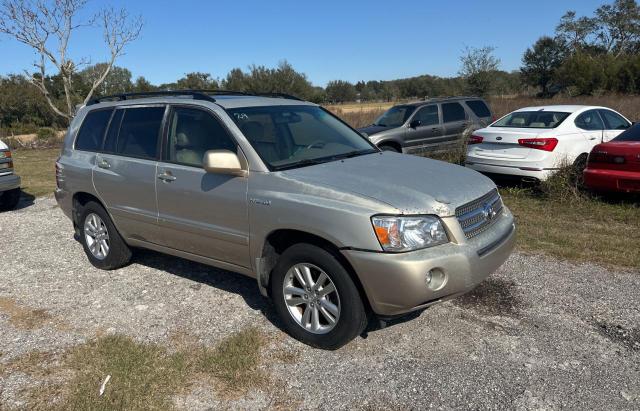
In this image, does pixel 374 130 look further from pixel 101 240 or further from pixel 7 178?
pixel 101 240

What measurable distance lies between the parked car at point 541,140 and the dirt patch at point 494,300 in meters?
4.18

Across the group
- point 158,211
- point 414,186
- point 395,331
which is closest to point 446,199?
point 414,186

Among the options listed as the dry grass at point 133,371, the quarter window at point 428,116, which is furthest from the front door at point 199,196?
the quarter window at point 428,116

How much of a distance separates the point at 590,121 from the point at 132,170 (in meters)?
7.98

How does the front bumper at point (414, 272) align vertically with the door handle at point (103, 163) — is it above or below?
below

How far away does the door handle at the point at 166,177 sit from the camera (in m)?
4.43

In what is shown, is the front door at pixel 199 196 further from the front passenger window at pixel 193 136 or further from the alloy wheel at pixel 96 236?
the alloy wheel at pixel 96 236

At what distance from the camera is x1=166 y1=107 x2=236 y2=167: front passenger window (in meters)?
4.24

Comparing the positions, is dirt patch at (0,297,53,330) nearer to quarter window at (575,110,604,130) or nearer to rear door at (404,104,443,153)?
quarter window at (575,110,604,130)

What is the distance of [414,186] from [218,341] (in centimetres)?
188

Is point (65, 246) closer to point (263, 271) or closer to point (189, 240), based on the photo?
point (189, 240)

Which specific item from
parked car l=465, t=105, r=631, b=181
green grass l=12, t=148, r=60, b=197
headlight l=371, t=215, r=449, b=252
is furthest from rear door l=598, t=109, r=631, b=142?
green grass l=12, t=148, r=60, b=197

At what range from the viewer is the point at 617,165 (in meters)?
7.08

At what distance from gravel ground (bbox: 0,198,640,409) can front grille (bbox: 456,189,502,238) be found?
0.83 m
